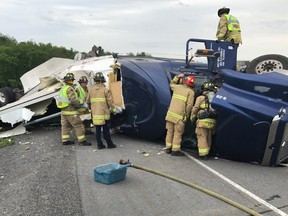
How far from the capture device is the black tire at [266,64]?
7355mm

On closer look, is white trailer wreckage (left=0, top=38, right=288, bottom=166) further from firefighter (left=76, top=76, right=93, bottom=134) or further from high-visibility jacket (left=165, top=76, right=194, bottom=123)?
high-visibility jacket (left=165, top=76, right=194, bottom=123)

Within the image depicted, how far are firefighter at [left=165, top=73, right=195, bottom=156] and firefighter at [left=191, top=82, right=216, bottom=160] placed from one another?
169mm

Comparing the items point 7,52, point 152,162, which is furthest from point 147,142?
point 7,52

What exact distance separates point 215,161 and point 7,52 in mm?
13390

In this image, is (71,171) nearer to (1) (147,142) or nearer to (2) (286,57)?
(1) (147,142)

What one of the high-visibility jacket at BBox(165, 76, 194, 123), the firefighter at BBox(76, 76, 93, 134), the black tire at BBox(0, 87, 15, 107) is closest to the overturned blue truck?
the high-visibility jacket at BBox(165, 76, 194, 123)

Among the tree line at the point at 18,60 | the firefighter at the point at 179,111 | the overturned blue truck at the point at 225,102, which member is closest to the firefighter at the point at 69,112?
the overturned blue truck at the point at 225,102

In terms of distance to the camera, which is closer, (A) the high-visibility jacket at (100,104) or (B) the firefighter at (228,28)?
(A) the high-visibility jacket at (100,104)

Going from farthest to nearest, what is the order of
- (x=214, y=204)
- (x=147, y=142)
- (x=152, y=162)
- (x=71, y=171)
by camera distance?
(x=147, y=142)
(x=152, y=162)
(x=71, y=171)
(x=214, y=204)

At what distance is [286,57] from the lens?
728 centimetres

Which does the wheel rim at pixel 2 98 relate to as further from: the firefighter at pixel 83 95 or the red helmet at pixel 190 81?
the red helmet at pixel 190 81

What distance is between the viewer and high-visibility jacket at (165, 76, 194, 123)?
22.7ft

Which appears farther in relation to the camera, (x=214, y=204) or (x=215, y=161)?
(x=215, y=161)

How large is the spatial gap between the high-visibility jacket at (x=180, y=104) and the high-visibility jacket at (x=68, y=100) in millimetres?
2076
